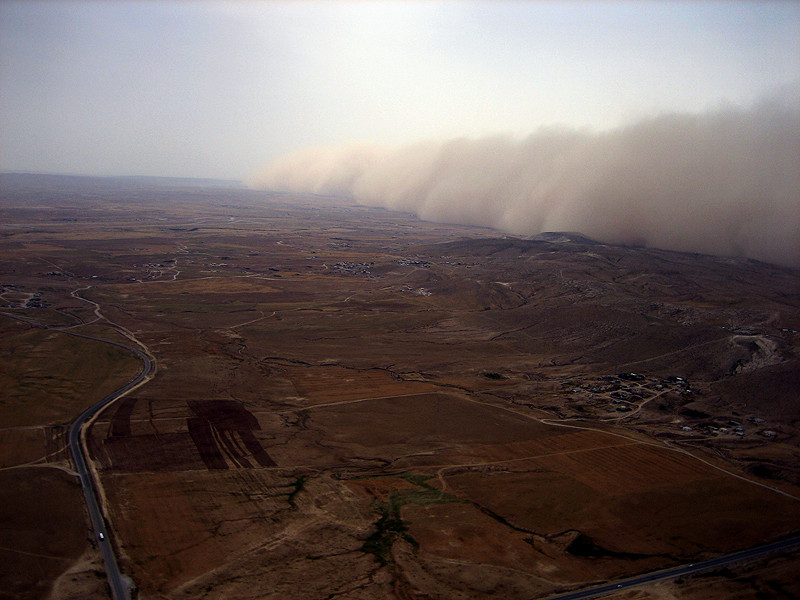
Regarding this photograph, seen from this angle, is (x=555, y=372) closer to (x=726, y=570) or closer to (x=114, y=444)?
(x=726, y=570)

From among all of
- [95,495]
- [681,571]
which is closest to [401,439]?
[95,495]

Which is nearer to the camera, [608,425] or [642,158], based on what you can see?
[608,425]

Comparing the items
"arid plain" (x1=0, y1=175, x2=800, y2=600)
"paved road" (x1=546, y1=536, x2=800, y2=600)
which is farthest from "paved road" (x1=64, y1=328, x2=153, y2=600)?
"paved road" (x1=546, y1=536, x2=800, y2=600)

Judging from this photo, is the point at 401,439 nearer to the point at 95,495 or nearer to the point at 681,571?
the point at 95,495

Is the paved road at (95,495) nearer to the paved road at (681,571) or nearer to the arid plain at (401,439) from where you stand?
the arid plain at (401,439)

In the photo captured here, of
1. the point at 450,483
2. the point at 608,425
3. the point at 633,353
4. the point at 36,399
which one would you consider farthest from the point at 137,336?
the point at 633,353

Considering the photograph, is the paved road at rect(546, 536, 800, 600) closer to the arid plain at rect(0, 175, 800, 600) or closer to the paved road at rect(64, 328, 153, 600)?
the arid plain at rect(0, 175, 800, 600)

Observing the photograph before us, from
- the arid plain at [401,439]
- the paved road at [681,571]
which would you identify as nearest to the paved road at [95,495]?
the arid plain at [401,439]
